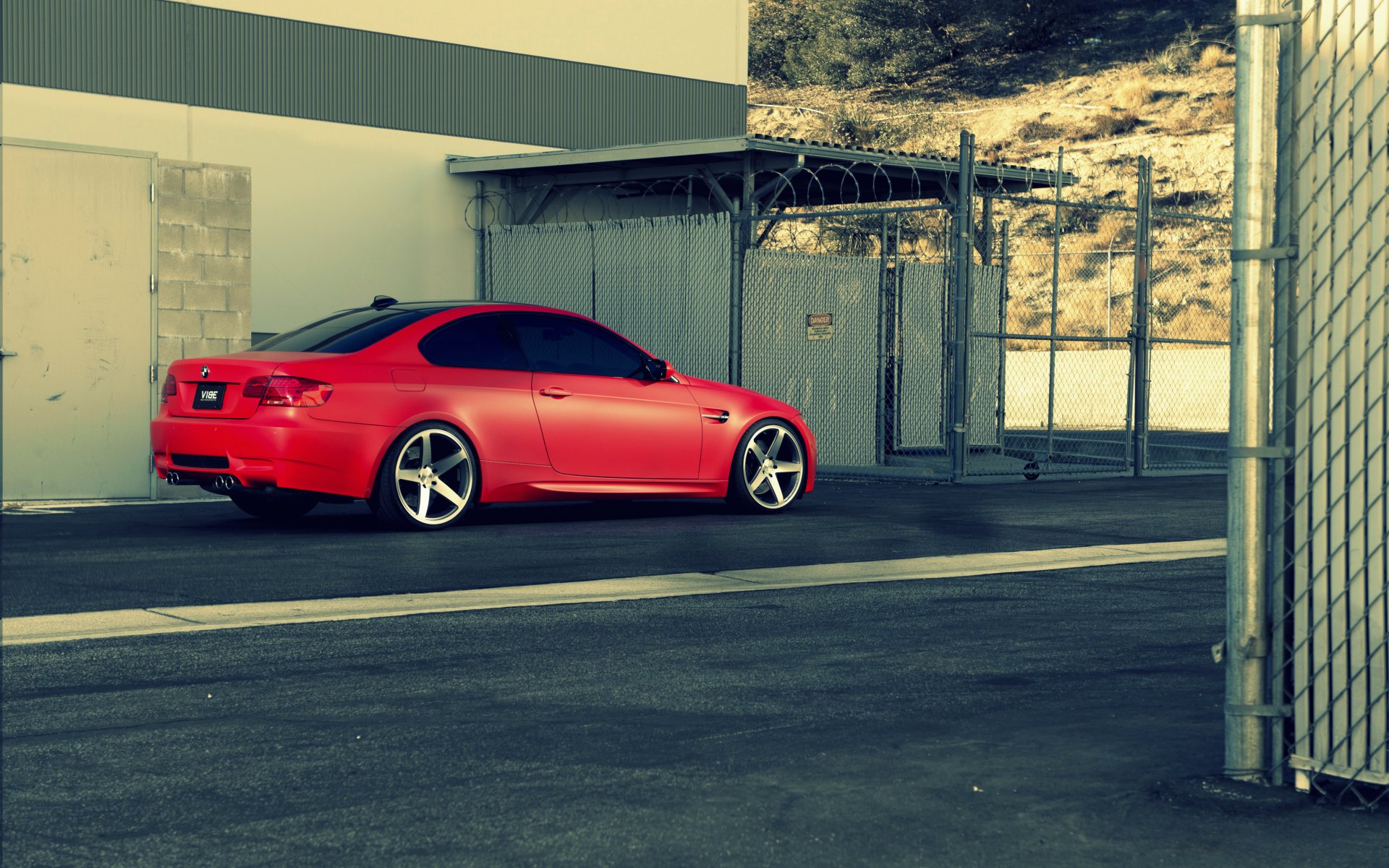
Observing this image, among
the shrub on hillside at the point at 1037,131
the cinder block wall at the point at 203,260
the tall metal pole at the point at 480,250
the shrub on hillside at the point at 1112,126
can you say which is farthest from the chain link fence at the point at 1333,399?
the shrub on hillside at the point at 1037,131

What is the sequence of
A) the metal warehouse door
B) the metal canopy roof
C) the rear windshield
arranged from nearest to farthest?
the rear windshield
the metal warehouse door
the metal canopy roof

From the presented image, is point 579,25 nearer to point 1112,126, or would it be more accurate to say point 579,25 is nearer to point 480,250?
point 480,250

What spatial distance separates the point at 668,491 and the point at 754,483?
2.51 ft

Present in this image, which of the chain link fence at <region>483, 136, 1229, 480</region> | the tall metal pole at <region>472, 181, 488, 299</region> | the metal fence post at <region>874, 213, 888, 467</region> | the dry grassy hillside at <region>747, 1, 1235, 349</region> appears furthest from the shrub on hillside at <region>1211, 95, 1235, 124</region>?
the metal fence post at <region>874, 213, 888, 467</region>

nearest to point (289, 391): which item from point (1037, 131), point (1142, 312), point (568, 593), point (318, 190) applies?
point (568, 593)

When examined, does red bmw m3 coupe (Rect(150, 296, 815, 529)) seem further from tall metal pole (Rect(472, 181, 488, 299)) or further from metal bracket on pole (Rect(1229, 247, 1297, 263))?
tall metal pole (Rect(472, 181, 488, 299))

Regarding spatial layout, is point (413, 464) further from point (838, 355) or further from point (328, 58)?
point (328, 58)

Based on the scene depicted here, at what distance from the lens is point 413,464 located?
1174cm

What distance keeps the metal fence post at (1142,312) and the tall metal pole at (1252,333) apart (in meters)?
13.4

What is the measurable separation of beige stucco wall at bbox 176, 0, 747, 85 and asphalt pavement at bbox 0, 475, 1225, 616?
844 centimetres

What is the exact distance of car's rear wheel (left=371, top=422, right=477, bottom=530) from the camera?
37.9 feet

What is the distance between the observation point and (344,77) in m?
21.2

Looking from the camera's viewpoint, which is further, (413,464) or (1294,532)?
(413,464)

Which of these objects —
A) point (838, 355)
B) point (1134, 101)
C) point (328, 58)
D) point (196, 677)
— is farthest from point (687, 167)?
point (1134, 101)
